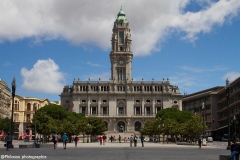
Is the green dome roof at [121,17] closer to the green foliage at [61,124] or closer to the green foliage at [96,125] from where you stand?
the green foliage at [61,124]

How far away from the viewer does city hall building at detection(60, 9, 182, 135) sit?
5856 inches

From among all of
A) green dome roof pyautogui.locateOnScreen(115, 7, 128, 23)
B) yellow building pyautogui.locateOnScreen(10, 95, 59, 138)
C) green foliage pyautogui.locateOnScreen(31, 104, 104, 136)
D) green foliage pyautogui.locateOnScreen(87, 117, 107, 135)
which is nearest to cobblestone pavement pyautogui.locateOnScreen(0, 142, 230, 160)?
green foliage pyautogui.locateOnScreen(31, 104, 104, 136)

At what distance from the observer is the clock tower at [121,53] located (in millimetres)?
154125

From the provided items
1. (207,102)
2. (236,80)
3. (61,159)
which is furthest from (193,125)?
(207,102)

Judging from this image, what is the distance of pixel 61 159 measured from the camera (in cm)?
2631

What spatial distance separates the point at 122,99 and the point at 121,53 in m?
18.7

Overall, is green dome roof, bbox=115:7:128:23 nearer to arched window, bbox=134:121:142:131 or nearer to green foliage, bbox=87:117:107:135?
arched window, bbox=134:121:142:131

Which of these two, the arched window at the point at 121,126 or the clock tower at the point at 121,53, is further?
the clock tower at the point at 121,53

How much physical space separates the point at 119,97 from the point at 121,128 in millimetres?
12233

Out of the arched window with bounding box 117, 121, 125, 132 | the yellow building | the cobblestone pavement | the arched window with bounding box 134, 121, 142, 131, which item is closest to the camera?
the cobblestone pavement

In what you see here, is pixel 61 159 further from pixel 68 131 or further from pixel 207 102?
pixel 207 102

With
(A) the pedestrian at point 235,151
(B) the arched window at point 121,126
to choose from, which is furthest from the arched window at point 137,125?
(A) the pedestrian at point 235,151

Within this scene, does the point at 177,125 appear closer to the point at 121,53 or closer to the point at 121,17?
the point at 121,53

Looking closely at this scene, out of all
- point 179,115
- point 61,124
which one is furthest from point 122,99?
point 61,124
